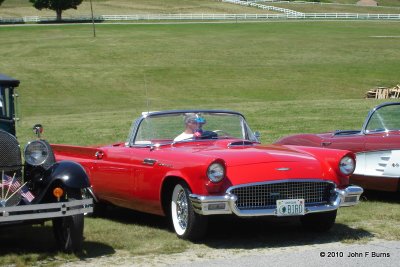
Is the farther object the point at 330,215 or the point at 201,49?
the point at 201,49

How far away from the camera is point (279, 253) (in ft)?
23.5

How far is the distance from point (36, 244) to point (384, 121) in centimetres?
491

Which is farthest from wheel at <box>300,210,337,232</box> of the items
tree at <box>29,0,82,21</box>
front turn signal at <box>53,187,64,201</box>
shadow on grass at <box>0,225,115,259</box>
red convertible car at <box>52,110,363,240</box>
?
tree at <box>29,0,82,21</box>

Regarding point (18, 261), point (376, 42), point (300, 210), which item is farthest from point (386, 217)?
point (376, 42)

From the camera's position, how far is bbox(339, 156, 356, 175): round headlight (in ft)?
26.6

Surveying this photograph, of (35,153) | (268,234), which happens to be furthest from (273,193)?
(35,153)

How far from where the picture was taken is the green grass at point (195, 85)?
319 inches

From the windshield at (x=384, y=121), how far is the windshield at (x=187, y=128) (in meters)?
1.90

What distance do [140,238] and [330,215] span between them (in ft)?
6.29

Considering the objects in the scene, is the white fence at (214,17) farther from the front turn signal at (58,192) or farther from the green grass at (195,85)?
the front turn signal at (58,192)

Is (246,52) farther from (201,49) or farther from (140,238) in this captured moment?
(140,238)

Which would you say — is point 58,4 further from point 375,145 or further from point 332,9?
point 375,145

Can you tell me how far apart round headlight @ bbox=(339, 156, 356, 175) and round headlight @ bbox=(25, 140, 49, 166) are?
9.58 feet

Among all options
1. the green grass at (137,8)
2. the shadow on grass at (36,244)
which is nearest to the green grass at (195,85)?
the shadow on grass at (36,244)
